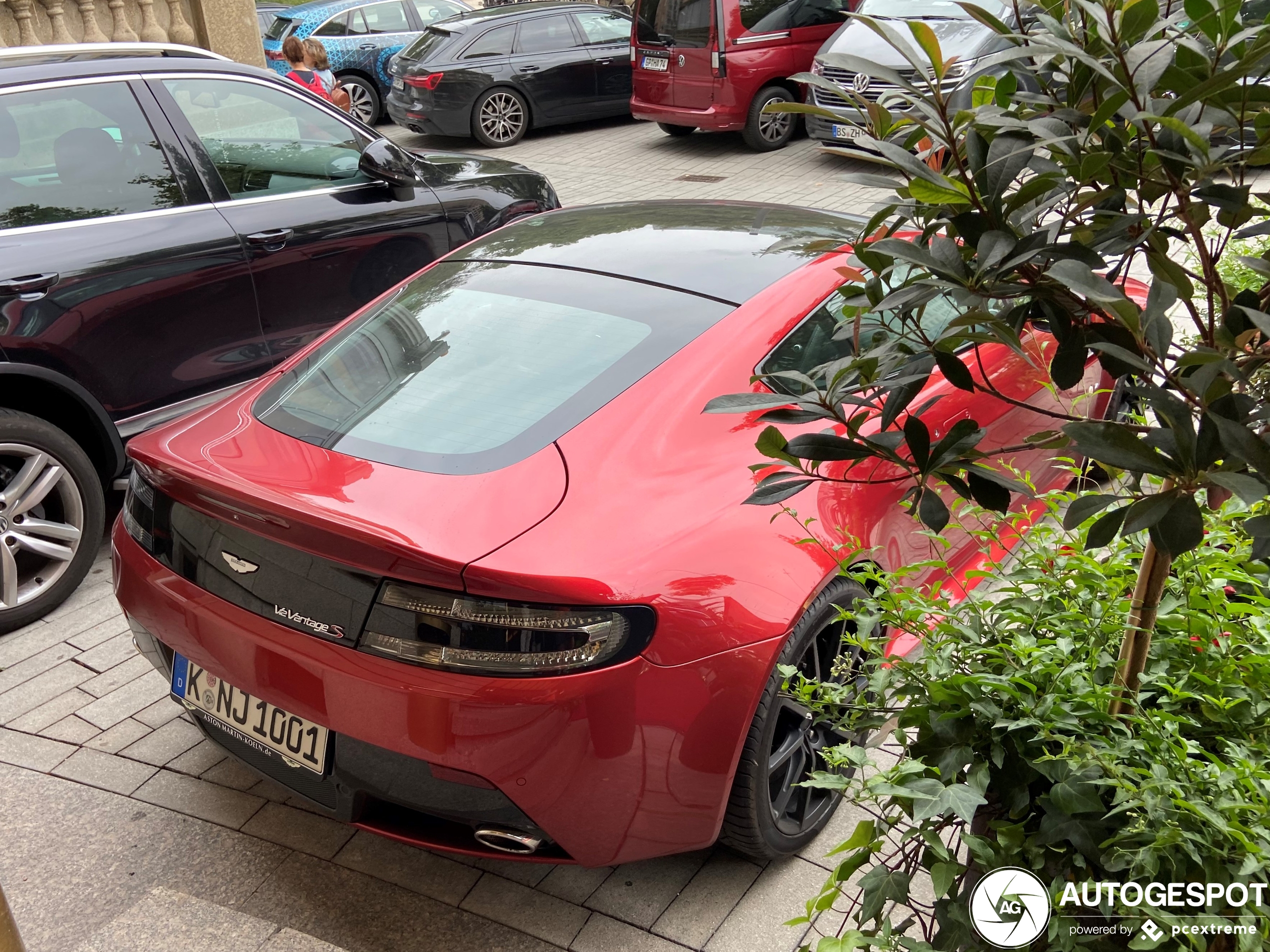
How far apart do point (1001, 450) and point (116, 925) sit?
2.33m

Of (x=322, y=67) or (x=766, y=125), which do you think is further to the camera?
(x=766, y=125)

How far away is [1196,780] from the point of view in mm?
1557

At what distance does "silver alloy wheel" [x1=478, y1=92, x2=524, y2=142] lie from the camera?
13.5m

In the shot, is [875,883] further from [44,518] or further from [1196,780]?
[44,518]

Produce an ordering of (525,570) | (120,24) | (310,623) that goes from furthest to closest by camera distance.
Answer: (120,24), (310,623), (525,570)

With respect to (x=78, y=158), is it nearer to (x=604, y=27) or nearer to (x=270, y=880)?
(x=270, y=880)

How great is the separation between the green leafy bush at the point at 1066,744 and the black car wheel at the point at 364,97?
48.3ft

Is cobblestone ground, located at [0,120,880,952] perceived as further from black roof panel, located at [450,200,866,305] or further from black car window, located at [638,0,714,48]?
black car window, located at [638,0,714,48]

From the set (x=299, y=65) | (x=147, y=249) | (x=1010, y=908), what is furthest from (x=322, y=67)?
(x=1010, y=908)

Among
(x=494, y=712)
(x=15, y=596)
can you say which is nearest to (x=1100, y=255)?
(x=494, y=712)

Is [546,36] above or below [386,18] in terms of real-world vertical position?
below

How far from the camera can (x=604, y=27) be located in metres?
14.2

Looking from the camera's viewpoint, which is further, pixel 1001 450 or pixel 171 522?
pixel 171 522

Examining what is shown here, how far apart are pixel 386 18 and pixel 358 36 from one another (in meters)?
0.64
